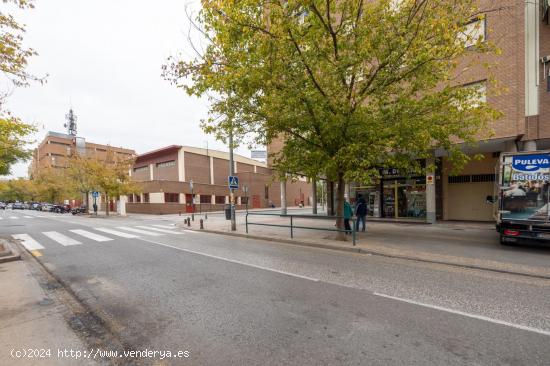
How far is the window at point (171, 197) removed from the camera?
31747mm

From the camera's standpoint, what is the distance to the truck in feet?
25.7

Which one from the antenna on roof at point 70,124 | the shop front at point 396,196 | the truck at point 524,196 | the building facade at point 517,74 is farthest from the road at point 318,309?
the antenna on roof at point 70,124

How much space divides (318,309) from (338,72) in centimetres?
663

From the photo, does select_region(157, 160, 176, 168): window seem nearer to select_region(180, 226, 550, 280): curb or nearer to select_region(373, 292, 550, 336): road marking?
select_region(180, 226, 550, 280): curb

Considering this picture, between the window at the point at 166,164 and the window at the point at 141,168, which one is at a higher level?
the window at the point at 166,164

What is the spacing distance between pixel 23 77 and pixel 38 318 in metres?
6.29

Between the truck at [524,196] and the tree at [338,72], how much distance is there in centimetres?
144

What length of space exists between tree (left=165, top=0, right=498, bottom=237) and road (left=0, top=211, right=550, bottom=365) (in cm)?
382

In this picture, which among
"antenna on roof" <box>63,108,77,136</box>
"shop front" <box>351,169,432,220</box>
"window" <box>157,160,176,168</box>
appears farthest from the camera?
"antenna on roof" <box>63,108,77,136</box>

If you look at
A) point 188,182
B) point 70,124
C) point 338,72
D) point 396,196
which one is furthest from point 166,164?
point 70,124

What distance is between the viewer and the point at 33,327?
3572mm

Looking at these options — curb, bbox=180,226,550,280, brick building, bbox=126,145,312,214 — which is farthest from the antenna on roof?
curb, bbox=180,226,550,280

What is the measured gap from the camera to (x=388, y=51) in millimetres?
7844

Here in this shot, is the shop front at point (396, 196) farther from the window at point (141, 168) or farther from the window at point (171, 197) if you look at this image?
the window at point (141, 168)
